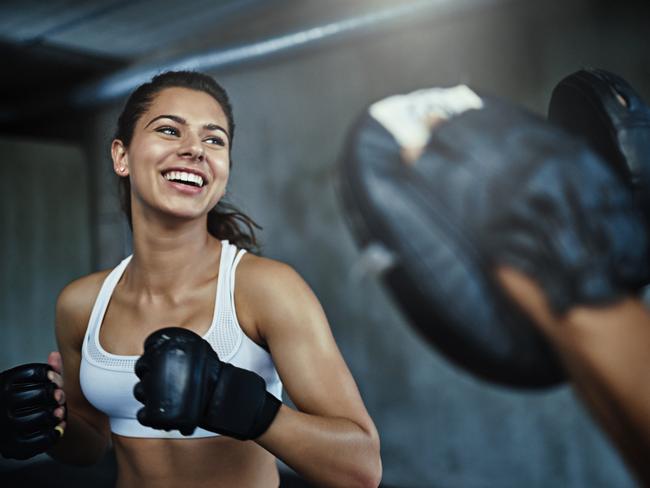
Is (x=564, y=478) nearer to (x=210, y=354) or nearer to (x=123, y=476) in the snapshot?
(x=123, y=476)

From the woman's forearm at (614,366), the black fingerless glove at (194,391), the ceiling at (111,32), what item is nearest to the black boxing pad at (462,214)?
the woman's forearm at (614,366)

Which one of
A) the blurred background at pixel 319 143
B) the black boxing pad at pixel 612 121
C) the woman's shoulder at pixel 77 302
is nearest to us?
the black boxing pad at pixel 612 121

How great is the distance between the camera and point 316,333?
840 millimetres

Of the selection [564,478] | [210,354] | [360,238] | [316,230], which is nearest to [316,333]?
[210,354]

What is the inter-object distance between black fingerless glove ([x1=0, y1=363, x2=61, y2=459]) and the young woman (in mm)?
18

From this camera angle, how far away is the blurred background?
4.56 ft

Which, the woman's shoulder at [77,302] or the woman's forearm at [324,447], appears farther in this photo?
the woman's shoulder at [77,302]

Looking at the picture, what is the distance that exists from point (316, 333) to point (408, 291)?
436 mm

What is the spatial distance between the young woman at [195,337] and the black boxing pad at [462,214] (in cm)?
39

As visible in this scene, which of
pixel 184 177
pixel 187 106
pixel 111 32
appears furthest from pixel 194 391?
pixel 111 32

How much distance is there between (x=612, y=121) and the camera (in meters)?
0.54

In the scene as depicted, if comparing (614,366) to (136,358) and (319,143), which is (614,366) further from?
(319,143)

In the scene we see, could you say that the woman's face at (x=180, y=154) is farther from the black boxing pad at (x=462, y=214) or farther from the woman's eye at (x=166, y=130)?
the black boxing pad at (x=462, y=214)

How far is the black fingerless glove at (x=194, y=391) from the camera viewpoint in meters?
0.72
